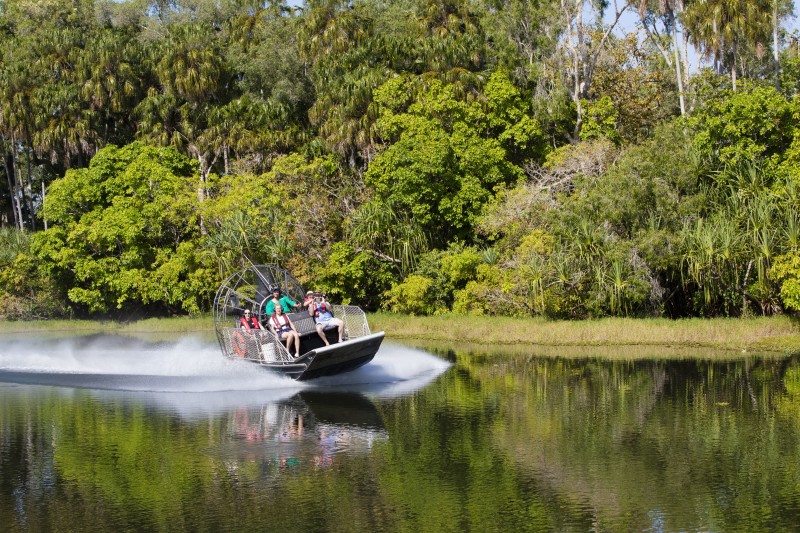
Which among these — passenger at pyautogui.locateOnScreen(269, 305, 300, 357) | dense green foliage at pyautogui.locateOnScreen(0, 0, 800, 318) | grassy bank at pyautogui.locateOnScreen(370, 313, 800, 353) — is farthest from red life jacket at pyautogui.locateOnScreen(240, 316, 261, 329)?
dense green foliage at pyautogui.locateOnScreen(0, 0, 800, 318)

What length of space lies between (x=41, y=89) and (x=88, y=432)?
140 ft

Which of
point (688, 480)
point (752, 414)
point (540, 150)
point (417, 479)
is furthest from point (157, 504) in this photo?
point (540, 150)

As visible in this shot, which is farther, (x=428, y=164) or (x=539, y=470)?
(x=428, y=164)

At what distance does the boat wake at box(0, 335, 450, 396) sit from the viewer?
86.9ft

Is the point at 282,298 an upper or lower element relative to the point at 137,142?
lower

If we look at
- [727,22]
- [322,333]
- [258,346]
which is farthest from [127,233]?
[727,22]

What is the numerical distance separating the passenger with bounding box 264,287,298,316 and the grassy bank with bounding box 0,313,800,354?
Answer: 12.0m

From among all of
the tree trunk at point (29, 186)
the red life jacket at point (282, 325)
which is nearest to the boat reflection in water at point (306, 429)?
the red life jacket at point (282, 325)

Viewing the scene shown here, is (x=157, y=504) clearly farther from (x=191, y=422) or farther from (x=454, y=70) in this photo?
(x=454, y=70)

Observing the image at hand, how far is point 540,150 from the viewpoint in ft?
163

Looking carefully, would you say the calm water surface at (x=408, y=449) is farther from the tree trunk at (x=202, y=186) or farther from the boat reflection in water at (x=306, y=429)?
the tree trunk at (x=202, y=186)

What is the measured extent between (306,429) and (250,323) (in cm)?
763

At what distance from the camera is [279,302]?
27.3 metres

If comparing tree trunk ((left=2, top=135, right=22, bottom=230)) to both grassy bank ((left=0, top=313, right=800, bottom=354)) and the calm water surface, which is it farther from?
the calm water surface
